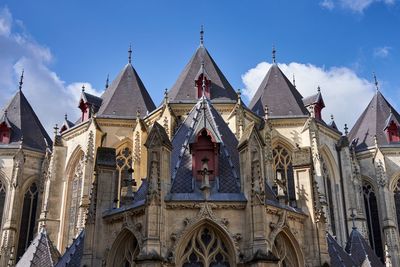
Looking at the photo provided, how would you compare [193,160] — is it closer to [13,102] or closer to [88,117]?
[88,117]

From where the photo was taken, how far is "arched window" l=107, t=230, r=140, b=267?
1037 centimetres

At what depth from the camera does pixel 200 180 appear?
35.7ft

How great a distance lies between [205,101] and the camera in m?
13.0

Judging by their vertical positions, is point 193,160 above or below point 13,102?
below

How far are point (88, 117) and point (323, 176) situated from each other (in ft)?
38.3

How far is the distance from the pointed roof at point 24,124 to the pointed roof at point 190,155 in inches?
687

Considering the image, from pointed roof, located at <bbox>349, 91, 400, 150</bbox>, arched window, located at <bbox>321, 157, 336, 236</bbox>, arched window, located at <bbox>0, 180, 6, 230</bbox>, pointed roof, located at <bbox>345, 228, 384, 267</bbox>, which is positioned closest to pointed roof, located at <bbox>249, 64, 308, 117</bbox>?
arched window, located at <bbox>321, 157, 336, 236</bbox>

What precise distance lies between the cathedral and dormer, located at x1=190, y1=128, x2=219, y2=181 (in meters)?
0.03

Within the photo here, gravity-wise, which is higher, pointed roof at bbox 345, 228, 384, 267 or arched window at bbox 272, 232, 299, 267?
pointed roof at bbox 345, 228, 384, 267

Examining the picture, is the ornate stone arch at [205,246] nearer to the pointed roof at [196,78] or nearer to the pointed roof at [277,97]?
the pointed roof at [196,78]

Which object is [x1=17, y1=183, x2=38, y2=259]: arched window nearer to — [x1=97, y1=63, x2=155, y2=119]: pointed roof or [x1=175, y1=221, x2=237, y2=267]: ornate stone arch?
[x1=97, y1=63, x2=155, y2=119]: pointed roof

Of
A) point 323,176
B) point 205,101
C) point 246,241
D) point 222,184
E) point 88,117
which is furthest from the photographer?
point 88,117

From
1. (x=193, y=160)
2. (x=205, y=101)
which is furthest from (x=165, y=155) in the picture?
(x=205, y=101)

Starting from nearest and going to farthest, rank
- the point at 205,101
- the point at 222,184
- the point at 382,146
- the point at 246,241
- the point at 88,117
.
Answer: the point at 246,241, the point at 222,184, the point at 205,101, the point at 88,117, the point at 382,146
